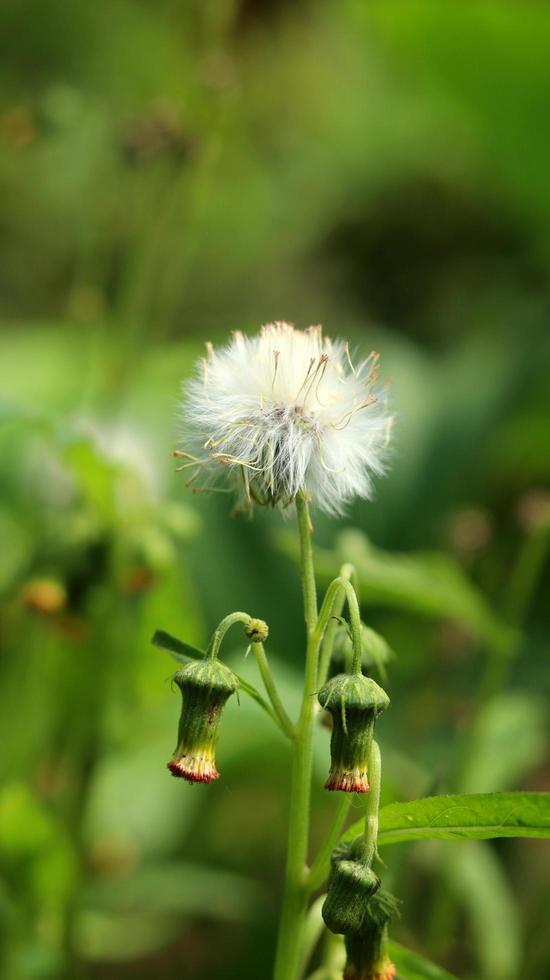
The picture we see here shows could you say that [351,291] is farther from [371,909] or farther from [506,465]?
[371,909]

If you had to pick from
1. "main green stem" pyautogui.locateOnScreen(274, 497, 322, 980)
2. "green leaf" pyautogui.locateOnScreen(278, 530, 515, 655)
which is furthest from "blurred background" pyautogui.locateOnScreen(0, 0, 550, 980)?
"main green stem" pyautogui.locateOnScreen(274, 497, 322, 980)

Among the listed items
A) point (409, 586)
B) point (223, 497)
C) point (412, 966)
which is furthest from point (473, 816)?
point (223, 497)

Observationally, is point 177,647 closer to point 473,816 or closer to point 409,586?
point 473,816

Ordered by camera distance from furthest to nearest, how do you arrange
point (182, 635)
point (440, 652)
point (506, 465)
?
point (506, 465), point (440, 652), point (182, 635)

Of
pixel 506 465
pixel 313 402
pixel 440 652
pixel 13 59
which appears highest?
pixel 13 59


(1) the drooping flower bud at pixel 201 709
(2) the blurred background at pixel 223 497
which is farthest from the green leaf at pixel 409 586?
(1) the drooping flower bud at pixel 201 709

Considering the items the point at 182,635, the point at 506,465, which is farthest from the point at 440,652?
the point at 506,465
